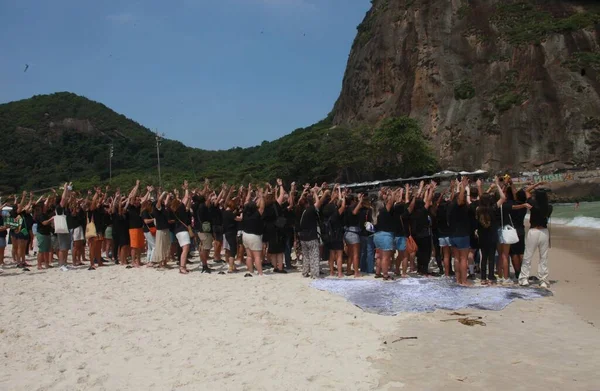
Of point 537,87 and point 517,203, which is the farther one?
point 537,87

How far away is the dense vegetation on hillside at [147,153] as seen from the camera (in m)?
56.1

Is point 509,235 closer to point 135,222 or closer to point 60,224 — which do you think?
point 135,222

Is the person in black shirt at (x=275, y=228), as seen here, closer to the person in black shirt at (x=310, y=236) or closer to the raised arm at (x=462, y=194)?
the person in black shirt at (x=310, y=236)

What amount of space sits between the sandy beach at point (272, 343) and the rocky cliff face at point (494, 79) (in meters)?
48.5

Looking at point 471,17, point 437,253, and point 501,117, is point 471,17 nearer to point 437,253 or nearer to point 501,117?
point 501,117

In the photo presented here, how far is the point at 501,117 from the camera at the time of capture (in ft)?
179

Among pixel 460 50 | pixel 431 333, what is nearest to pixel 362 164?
pixel 460 50

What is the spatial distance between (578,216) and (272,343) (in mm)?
33416

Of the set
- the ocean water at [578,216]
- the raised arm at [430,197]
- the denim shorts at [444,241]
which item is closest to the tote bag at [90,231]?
the raised arm at [430,197]

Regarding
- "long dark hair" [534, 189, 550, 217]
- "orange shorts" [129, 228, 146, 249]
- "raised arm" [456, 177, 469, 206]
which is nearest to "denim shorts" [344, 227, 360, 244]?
"raised arm" [456, 177, 469, 206]

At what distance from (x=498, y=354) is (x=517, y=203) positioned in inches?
183

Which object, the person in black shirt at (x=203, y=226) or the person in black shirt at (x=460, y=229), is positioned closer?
the person in black shirt at (x=460, y=229)

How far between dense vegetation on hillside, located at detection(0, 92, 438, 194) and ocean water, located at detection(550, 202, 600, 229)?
16.7 m

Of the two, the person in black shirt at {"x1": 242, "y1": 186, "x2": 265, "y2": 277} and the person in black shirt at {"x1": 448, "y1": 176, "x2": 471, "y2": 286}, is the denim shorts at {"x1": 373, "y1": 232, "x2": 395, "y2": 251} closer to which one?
the person in black shirt at {"x1": 448, "y1": 176, "x2": 471, "y2": 286}
